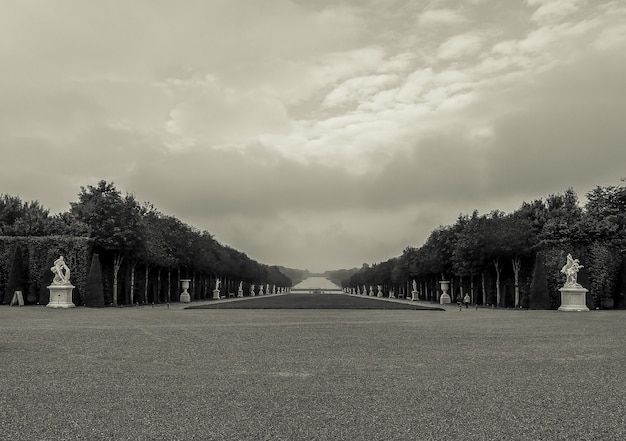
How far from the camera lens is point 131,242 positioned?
47156 mm

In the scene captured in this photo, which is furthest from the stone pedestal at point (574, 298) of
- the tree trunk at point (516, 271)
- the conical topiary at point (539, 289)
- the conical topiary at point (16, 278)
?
the conical topiary at point (16, 278)

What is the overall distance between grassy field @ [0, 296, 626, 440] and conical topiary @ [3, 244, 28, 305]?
30.6m

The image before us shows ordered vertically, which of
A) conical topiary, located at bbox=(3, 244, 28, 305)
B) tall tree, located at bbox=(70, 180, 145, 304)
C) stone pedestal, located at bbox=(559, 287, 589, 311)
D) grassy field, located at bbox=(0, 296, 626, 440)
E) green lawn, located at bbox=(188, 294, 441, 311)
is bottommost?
grassy field, located at bbox=(0, 296, 626, 440)

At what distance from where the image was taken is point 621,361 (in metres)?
13.7

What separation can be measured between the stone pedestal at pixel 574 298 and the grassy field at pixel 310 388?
24.4m

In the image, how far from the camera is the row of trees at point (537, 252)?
1833 inches

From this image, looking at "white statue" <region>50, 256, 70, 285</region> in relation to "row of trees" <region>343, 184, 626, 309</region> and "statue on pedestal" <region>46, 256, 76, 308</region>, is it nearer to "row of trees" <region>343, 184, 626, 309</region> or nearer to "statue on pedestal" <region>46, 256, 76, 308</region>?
"statue on pedestal" <region>46, 256, 76, 308</region>

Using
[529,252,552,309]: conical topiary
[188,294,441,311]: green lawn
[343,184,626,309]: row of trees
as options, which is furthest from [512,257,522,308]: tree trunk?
[188,294,441,311]: green lawn

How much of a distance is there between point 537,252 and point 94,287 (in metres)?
35.4

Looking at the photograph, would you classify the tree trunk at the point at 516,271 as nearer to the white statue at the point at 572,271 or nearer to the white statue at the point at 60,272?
the white statue at the point at 572,271

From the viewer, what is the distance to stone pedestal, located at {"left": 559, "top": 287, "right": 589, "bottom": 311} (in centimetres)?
4144

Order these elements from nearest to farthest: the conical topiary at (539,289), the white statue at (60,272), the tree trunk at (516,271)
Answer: the white statue at (60,272), the conical topiary at (539,289), the tree trunk at (516,271)

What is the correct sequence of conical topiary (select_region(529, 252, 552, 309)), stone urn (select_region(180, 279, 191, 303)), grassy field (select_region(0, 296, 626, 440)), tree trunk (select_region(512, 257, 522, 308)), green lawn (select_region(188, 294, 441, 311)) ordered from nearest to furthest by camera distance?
grassy field (select_region(0, 296, 626, 440))
green lawn (select_region(188, 294, 441, 311))
conical topiary (select_region(529, 252, 552, 309))
tree trunk (select_region(512, 257, 522, 308))
stone urn (select_region(180, 279, 191, 303))

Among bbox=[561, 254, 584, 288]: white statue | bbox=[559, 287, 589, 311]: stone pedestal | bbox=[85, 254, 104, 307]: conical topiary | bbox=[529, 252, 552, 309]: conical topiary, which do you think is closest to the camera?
bbox=[559, 287, 589, 311]: stone pedestal
